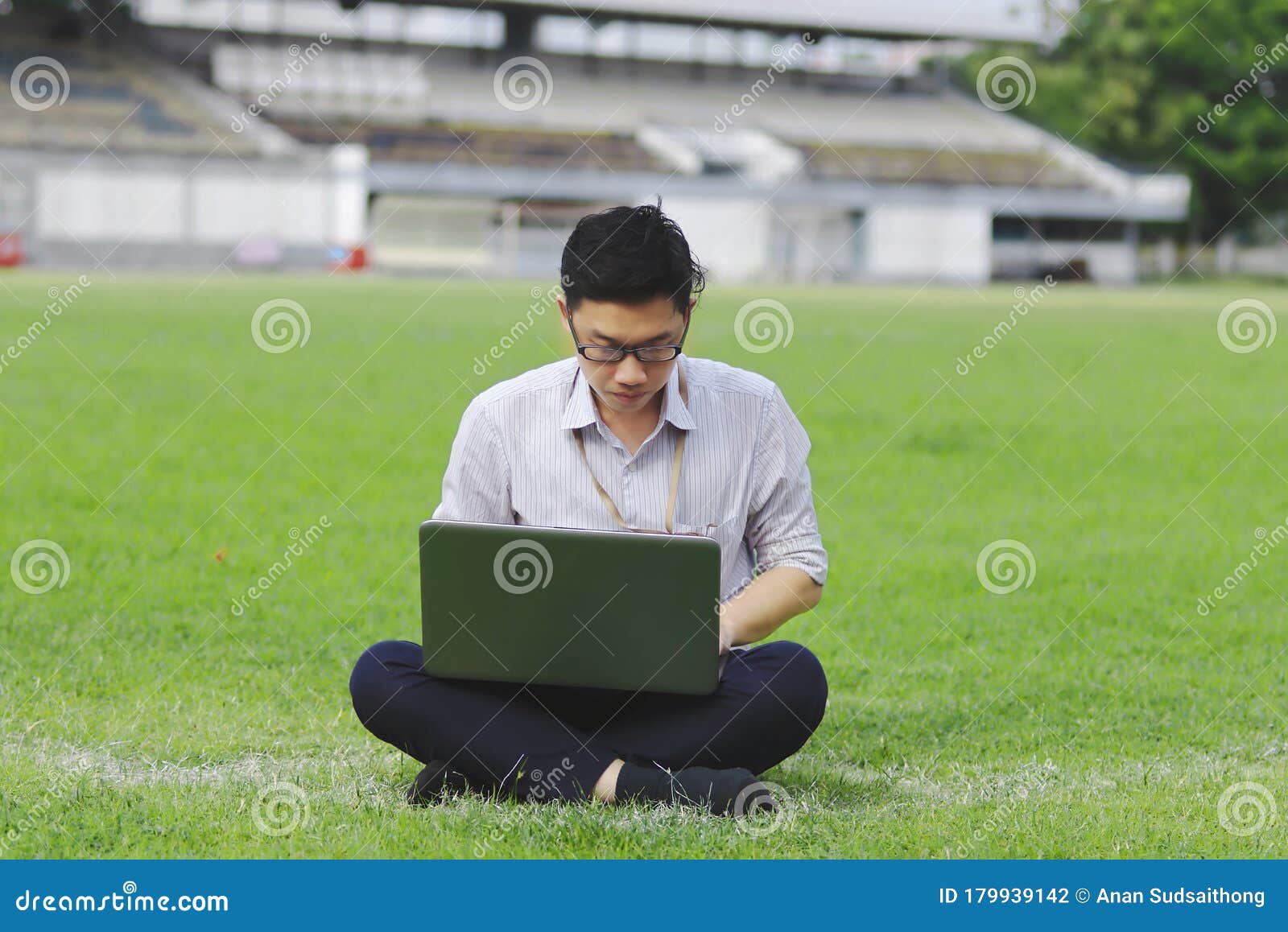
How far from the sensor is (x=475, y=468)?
360cm

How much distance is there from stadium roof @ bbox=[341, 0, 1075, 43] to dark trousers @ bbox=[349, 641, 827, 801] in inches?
1695

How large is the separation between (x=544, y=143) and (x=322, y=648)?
38867 millimetres

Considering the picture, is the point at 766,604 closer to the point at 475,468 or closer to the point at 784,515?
the point at 784,515

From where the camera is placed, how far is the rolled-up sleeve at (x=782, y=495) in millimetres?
3625

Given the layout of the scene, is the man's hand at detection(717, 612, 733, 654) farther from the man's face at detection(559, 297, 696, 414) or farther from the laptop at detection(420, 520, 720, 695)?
the man's face at detection(559, 297, 696, 414)

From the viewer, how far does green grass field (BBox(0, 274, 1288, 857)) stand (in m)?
3.46

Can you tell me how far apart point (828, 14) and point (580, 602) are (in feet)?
157

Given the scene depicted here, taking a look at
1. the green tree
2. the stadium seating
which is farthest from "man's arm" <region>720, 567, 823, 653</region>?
the green tree

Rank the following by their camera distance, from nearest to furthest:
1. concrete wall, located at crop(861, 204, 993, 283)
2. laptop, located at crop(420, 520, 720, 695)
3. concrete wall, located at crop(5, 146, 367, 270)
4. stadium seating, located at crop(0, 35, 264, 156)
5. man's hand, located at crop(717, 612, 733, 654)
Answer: laptop, located at crop(420, 520, 720, 695) < man's hand, located at crop(717, 612, 733, 654) < concrete wall, located at crop(5, 146, 367, 270) < stadium seating, located at crop(0, 35, 264, 156) < concrete wall, located at crop(861, 204, 993, 283)

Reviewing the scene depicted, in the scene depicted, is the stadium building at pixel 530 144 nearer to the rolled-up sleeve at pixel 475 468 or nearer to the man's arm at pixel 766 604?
the rolled-up sleeve at pixel 475 468

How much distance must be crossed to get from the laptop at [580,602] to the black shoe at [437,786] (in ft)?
1.35

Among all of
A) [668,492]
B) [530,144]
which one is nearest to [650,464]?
[668,492]

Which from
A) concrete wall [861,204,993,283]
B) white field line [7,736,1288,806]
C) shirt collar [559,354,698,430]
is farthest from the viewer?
concrete wall [861,204,993,283]

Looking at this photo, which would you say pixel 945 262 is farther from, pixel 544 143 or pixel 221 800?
pixel 221 800
